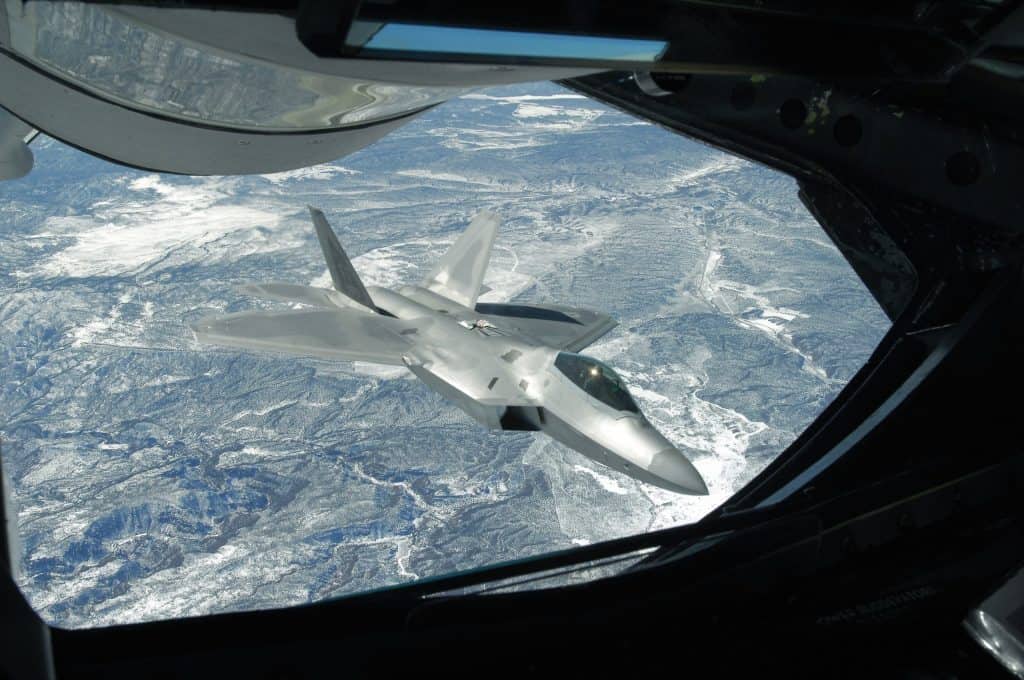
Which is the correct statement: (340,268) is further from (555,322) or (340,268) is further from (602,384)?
(602,384)

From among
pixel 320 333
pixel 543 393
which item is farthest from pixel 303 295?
pixel 543 393

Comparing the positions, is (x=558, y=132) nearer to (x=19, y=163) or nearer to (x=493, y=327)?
(x=493, y=327)

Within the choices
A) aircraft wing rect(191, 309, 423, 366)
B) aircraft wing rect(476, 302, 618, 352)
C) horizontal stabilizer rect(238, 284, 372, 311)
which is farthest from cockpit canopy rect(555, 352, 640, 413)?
horizontal stabilizer rect(238, 284, 372, 311)

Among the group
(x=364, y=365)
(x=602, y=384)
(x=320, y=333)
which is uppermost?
(x=602, y=384)

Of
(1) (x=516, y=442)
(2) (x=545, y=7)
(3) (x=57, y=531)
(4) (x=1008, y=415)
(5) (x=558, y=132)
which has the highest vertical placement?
(2) (x=545, y=7)

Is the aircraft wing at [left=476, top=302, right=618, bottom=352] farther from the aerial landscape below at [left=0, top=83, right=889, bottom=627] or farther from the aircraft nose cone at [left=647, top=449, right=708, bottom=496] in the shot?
the aerial landscape below at [left=0, top=83, right=889, bottom=627]

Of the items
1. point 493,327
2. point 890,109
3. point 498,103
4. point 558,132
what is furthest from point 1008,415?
point 498,103

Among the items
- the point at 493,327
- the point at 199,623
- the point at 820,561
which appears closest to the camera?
the point at 199,623
